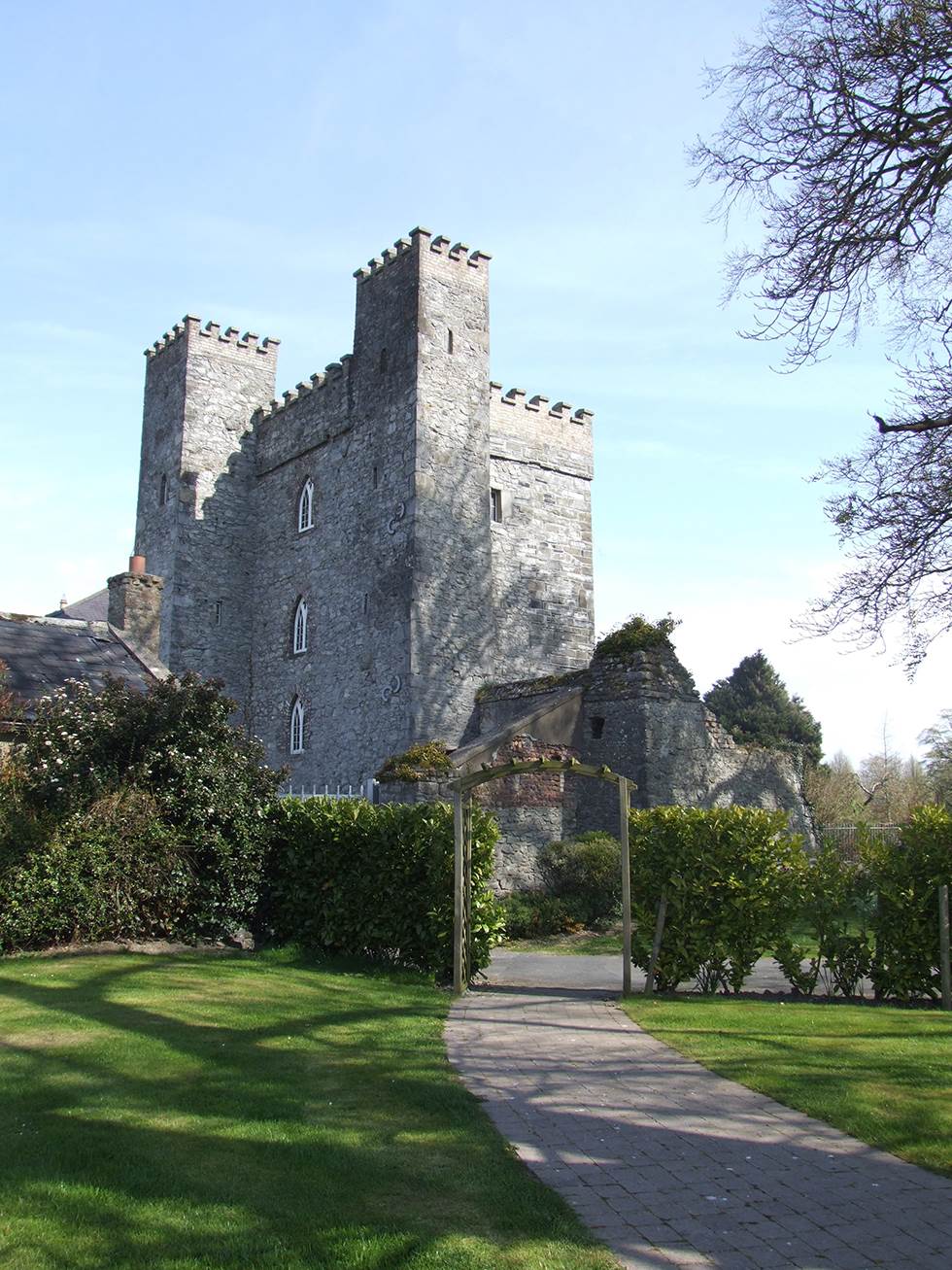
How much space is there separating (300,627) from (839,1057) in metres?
22.1

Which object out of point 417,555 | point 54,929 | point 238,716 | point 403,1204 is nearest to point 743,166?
point 403,1204

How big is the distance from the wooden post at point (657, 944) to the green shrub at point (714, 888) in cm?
7

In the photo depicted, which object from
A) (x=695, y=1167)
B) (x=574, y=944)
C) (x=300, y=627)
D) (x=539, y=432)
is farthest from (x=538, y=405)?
(x=695, y=1167)

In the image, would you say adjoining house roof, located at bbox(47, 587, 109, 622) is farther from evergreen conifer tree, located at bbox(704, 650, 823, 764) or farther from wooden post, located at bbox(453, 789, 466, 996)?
wooden post, located at bbox(453, 789, 466, 996)

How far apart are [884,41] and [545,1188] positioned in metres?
9.80

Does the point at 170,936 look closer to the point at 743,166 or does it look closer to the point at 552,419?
the point at 743,166

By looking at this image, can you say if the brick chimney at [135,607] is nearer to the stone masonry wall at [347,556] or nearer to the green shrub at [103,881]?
the stone masonry wall at [347,556]

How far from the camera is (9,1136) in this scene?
5.05 metres

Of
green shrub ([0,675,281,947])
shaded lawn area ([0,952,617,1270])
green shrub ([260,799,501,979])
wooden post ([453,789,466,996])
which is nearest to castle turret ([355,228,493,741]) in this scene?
green shrub ([260,799,501,979])

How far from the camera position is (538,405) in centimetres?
2880

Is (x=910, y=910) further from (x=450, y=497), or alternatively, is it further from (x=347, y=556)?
(x=347, y=556)

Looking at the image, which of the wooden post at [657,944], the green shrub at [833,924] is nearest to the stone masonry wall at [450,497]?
the wooden post at [657,944]

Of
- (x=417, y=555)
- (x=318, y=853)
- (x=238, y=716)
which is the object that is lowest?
(x=318, y=853)

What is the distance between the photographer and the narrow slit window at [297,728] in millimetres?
26969
